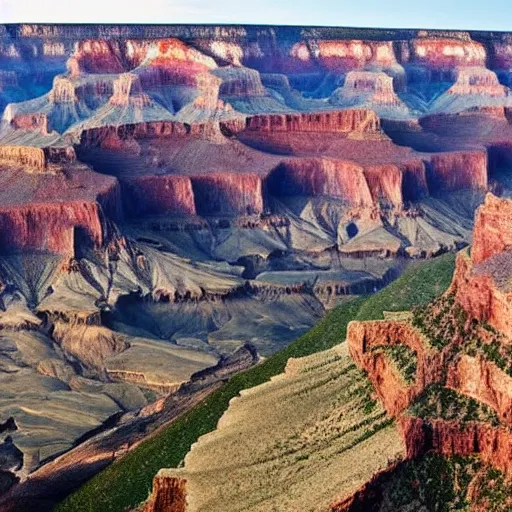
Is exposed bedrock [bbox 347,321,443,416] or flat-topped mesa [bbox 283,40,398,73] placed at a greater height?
exposed bedrock [bbox 347,321,443,416]

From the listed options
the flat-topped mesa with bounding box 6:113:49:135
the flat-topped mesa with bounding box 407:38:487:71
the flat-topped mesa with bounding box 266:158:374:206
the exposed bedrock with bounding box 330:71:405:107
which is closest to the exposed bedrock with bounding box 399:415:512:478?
the flat-topped mesa with bounding box 266:158:374:206

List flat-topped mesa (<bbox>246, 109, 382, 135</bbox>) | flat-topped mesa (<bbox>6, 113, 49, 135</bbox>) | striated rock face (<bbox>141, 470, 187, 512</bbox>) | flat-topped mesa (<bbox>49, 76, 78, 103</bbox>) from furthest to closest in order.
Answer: flat-topped mesa (<bbox>49, 76, 78, 103</bbox>), flat-topped mesa (<bbox>6, 113, 49, 135</bbox>), flat-topped mesa (<bbox>246, 109, 382, 135</bbox>), striated rock face (<bbox>141, 470, 187, 512</bbox>)

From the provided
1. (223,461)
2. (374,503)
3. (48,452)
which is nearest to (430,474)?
(374,503)

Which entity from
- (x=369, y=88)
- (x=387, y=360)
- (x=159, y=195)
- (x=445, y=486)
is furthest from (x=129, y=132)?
(x=445, y=486)

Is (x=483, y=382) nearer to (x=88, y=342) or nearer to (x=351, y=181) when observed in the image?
(x=88, y=342)

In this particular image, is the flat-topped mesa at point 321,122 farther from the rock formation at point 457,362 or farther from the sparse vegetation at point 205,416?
the rock formation at point 457,362

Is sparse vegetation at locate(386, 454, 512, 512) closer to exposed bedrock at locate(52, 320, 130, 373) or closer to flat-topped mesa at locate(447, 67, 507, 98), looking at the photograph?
exposed bedrock at locate(52, 320, 130, 373)

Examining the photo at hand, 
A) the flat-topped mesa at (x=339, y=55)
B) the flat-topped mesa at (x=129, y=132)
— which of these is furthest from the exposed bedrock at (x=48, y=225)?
the flat-topped mesa at (x=339, y=55)
